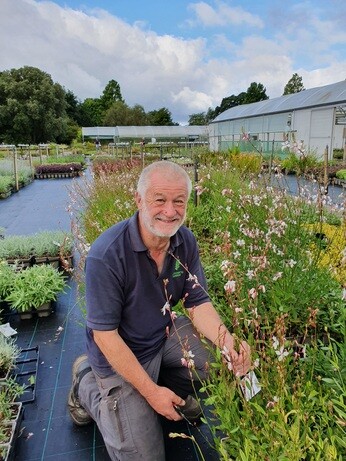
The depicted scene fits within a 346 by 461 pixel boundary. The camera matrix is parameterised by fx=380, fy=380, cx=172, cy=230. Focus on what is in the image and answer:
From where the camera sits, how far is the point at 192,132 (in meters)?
38.5

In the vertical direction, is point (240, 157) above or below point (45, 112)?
below

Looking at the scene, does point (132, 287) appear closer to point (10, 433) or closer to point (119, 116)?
point (10, 433)

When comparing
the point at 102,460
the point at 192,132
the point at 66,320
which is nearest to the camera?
the point at 102,460

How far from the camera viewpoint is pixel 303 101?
19703 millimetres

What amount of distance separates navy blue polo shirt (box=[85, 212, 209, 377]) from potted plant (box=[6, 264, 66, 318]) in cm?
172

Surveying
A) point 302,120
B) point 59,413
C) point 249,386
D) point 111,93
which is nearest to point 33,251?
point 59,413

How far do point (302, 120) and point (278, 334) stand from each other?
798 inches

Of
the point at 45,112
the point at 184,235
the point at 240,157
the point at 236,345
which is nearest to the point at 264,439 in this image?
the point at 236,345

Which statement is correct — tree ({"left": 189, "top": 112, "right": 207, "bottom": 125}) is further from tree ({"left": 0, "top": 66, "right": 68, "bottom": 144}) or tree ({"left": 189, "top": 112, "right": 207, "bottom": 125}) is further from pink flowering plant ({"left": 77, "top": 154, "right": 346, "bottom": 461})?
pink flowering plant ({"left": 77, "top": 154, "right": 346, "bottom": 461})

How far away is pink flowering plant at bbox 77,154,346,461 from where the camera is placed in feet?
3.91

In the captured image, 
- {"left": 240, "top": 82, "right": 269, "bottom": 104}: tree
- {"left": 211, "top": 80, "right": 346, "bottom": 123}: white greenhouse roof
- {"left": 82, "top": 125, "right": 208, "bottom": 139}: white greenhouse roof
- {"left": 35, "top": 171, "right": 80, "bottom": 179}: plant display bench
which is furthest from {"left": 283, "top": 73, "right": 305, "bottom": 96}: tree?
{"left": 35, "top": 171, "right": 80, "bottom": 179}: plant display bench

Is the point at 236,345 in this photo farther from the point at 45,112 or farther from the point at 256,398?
the point at 45,112

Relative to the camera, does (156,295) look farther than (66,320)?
No

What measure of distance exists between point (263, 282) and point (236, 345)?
33.3 inches
